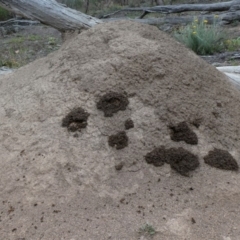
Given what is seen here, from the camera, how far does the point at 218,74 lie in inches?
153

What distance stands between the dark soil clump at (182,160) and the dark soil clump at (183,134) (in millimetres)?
92

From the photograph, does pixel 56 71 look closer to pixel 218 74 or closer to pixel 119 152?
pixel 119 152

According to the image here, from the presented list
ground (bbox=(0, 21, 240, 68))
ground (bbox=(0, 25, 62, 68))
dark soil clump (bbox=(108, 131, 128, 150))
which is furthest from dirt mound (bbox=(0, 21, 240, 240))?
ground (bbox=(0, 25, 62, 68))

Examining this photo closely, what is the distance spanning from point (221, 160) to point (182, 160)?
274 millimetres

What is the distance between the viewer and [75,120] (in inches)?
131

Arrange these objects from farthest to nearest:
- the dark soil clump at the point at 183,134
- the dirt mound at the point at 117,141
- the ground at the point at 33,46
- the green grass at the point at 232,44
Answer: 1. the green grass at the point at 232,44
2. the ground at the point at 33,46
3. the dark soil clump at the point at 183,134
4. the dirt mound at the point at 117,141

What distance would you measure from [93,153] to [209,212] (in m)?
0.85

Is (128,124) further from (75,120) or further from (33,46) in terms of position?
(33,46)

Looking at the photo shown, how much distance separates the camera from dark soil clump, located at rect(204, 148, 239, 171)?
3.22 m

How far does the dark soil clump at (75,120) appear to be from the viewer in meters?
3.32

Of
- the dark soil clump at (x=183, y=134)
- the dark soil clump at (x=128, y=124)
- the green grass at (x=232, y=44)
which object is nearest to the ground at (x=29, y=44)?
the green grass at (x=232, y=44)

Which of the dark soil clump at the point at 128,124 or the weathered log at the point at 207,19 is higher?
the dark soil clump at the point at 128,124

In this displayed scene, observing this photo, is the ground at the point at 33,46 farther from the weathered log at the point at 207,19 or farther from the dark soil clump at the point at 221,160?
the dark soil clump at the point at 221,160

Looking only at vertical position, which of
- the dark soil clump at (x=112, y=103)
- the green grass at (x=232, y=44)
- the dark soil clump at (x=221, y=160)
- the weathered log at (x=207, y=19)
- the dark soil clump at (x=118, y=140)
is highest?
the dark soil clump at (x=112, y=103)
